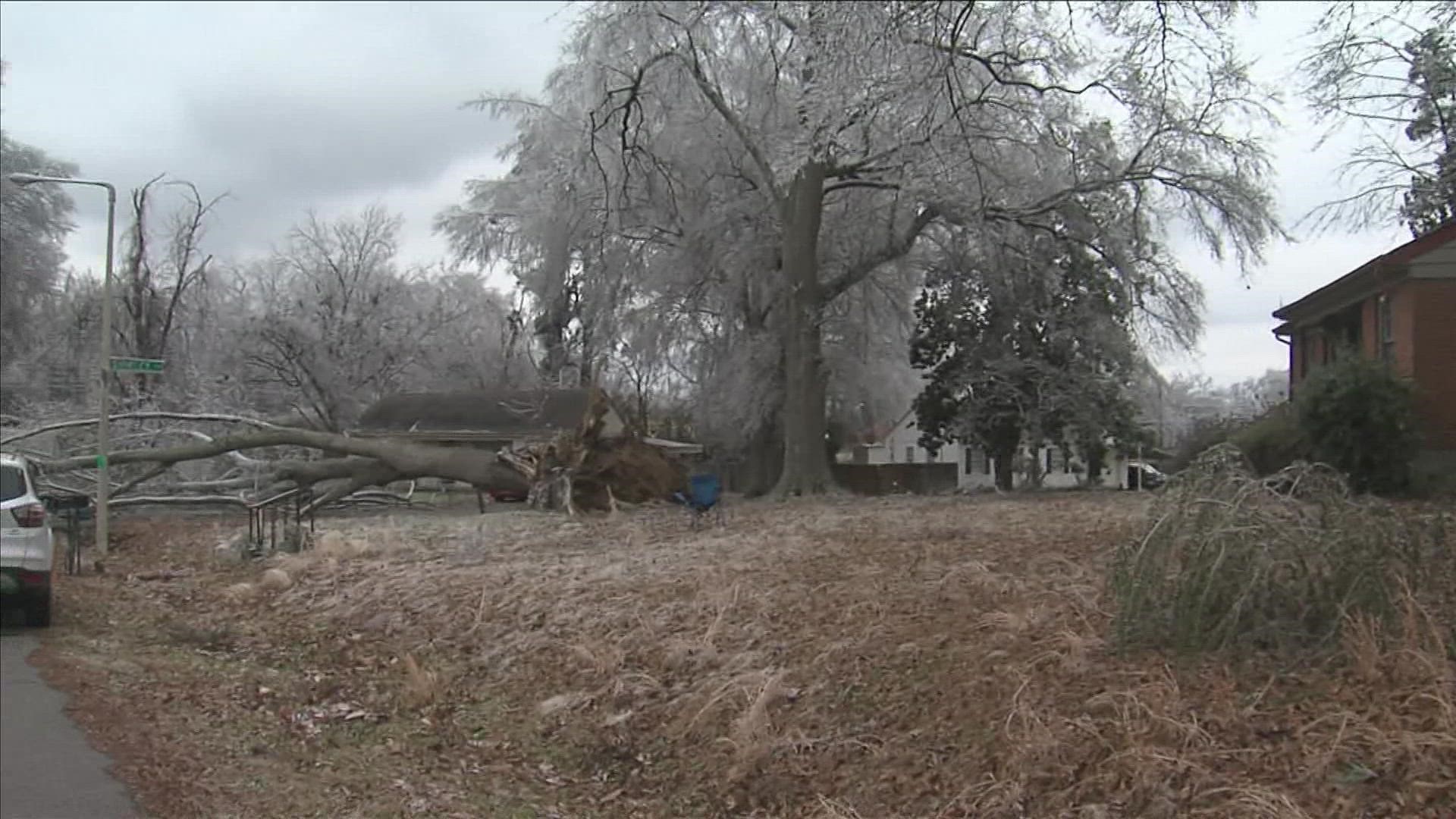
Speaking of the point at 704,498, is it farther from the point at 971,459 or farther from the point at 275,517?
the point at 971,459

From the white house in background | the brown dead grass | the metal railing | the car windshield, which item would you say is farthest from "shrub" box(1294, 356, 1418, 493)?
the car windshield

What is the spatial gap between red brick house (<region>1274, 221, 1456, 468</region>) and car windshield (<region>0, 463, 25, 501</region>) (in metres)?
16.5

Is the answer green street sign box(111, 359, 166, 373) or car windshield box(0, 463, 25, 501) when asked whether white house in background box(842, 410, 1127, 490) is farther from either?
car windshield box(0, 463, 25, 501)

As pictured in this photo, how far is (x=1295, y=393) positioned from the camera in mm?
22000

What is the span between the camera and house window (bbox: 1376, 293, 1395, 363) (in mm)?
21641

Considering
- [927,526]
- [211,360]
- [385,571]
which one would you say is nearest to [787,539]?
[927,526]

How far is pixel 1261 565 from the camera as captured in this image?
7199 millimetres

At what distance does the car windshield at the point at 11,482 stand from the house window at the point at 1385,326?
1914cm

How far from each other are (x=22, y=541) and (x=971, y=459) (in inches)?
1851

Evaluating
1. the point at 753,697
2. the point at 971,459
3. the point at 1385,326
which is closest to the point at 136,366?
the point at 753,697

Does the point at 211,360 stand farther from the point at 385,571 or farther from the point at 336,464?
the point at 385,571

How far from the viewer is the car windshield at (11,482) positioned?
41.9ft

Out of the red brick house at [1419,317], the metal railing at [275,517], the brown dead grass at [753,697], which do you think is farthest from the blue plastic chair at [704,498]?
the red brick house at [1419,317]

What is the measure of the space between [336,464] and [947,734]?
21144mm
